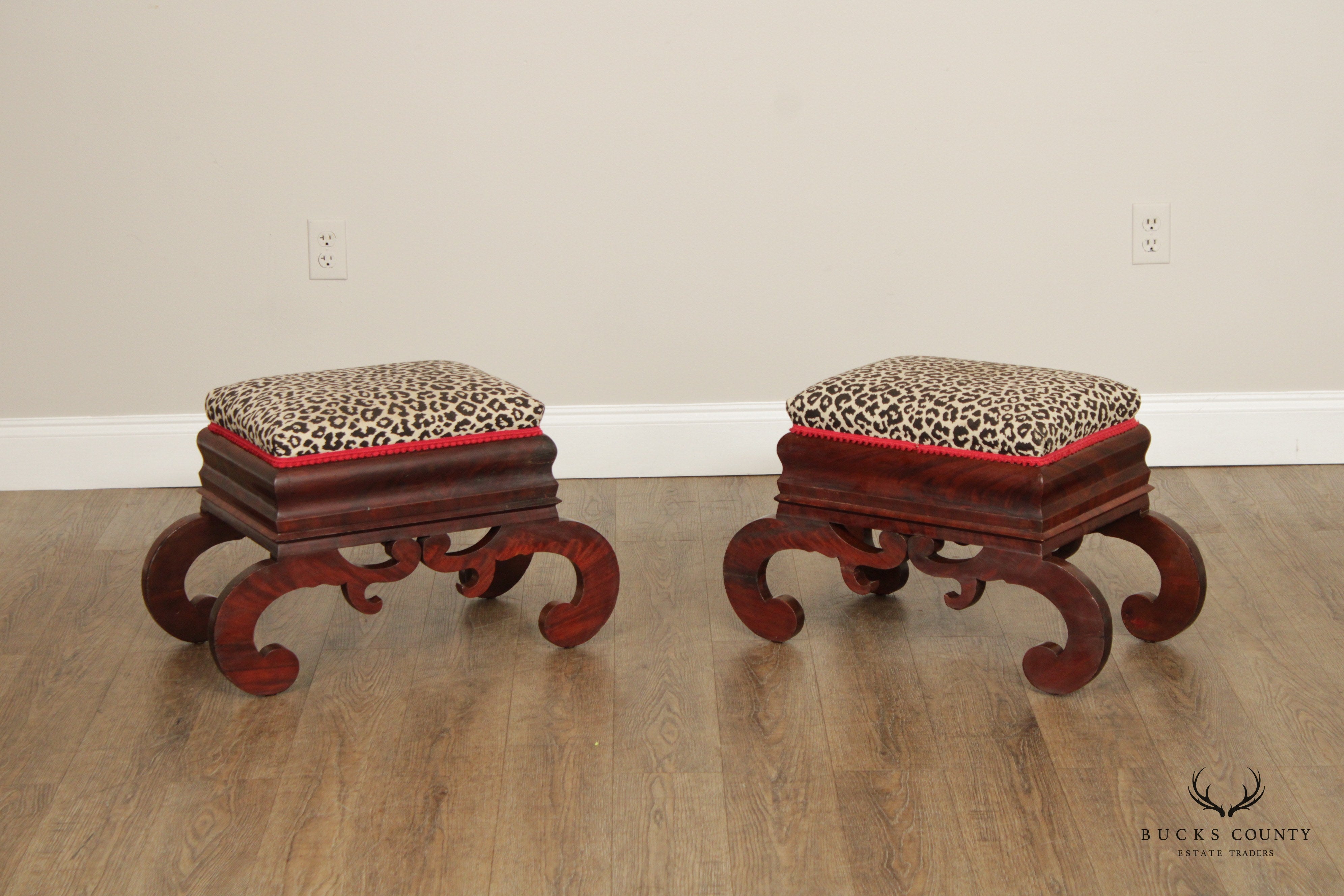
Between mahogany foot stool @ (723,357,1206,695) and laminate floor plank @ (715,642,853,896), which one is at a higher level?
mahogany foot stool @ (723,357,1206,695)

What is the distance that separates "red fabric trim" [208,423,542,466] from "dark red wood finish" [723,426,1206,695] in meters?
0.39

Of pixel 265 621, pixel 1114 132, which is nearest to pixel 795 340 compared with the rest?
pixel 1114 132

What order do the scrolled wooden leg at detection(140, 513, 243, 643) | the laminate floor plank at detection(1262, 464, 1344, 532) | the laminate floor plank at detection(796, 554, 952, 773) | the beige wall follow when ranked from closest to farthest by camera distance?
the laminate floor plank at detection(796, 554, 952, 773)
the scrolled wooden leg at detection(140, 513, 243, 643)
the laminate floor plank at detection(1262, 464, 1344, 532)
the beige wall

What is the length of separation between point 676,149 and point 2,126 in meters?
1.40

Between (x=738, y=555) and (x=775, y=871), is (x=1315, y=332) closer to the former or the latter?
(x=738, y=555)

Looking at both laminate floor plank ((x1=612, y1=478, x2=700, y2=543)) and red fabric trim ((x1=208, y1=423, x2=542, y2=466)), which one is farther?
laminate floor plank ((x1=612, y1=478, x2=700, y2=543))

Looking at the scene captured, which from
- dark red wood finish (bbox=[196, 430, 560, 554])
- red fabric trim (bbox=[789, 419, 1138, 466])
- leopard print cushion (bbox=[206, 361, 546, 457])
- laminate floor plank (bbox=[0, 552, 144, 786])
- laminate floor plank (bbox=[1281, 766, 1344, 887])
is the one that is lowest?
laminate floor plank (bbox=[0, 552, 144, 786])

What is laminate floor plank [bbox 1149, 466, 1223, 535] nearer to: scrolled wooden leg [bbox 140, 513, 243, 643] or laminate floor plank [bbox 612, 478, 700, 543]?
laminate floor plank [bbox 612, 478, 700, 543]

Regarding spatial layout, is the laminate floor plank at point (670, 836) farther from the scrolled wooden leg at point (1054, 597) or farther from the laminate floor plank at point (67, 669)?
the laminate floor plank at point (67, 669)

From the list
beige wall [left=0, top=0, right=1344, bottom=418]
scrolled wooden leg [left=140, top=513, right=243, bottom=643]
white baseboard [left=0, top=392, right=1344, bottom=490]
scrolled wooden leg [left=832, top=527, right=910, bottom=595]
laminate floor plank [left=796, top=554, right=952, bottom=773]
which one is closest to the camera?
laminate floor plank [left=796, top=554, right=952, bottom=773]

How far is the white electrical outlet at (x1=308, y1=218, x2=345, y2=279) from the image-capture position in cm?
279

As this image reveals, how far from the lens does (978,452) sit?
179 cm

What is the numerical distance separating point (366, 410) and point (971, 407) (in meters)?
0.83

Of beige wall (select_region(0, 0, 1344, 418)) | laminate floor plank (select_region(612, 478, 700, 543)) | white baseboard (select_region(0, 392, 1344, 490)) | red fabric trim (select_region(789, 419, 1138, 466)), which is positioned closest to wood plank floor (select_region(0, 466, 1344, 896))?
laminate floor plank (select_region(612, 478, 700, 543))
